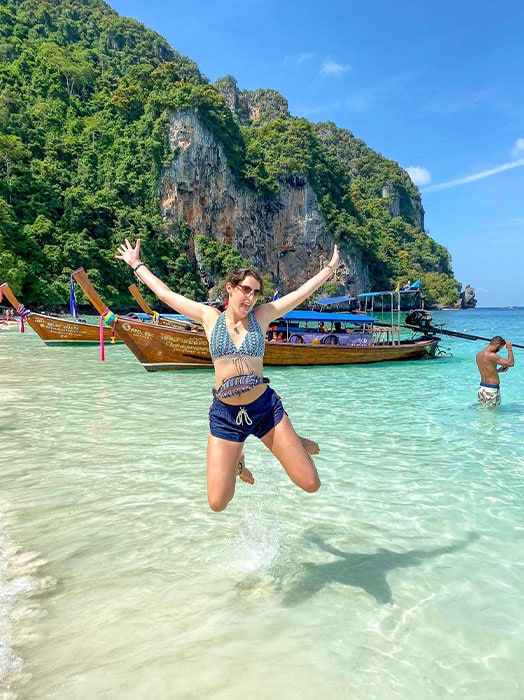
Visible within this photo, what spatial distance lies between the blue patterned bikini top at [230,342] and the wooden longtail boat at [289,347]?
1179 cm

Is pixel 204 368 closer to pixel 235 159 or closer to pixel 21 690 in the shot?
pixel 21 690

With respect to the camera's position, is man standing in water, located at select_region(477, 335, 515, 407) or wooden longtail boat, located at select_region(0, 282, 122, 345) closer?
man standing in water, located at select_region(477, 335, 515, 407)

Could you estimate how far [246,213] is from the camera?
77.6 meters

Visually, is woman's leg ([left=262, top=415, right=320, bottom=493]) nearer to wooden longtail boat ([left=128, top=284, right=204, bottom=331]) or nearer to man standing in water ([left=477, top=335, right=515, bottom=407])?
man standing in water ([left=477, top=335, right=515, bottom=407])

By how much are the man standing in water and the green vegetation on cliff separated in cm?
4695

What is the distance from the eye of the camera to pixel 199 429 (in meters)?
8.47

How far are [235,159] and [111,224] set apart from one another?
75.4 feet

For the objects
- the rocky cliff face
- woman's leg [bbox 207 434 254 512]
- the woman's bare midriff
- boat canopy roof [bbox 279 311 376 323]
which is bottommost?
woman's leg [bbox 207 434 254 512]

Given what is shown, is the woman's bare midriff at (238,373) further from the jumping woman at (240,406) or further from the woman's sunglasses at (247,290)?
the woman's sunglasses at (247,290)

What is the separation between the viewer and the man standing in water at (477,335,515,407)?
947cm

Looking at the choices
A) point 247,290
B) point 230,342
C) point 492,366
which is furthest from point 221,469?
point 492,366

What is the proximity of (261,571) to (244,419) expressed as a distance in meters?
1.34

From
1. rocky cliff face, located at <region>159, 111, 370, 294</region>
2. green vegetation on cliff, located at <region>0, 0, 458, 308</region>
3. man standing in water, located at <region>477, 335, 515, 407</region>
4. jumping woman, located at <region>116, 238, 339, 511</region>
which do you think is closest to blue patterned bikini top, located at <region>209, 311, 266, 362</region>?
jumping woman, located at <region>116, 238, 339, 511</region>

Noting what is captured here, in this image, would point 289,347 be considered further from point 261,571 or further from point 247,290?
point 247,290
